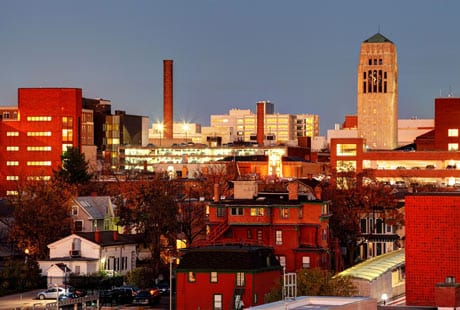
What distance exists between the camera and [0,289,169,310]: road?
100m

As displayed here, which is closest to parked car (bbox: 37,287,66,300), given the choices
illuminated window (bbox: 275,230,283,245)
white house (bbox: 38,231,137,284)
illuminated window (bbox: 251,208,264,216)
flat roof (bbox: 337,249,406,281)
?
white house (bbox: 38,231,137,284)

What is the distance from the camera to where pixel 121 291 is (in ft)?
347

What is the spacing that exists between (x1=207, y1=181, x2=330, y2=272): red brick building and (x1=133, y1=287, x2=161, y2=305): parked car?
12.3m

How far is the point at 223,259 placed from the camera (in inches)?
3875

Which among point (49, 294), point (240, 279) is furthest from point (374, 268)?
point (49, 294)

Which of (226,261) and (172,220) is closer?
(226,261)

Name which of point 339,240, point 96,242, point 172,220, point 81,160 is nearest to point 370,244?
point 339,240

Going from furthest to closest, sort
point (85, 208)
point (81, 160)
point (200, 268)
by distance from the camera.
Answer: point (81, 160)
point (85, 208)
point (200, 268)

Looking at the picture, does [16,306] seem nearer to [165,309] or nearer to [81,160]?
[165,309]

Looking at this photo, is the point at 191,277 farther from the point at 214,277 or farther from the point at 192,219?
the point at 192,219

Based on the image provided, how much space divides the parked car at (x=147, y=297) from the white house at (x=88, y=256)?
1109 centimetres

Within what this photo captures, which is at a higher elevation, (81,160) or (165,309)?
(81,160)

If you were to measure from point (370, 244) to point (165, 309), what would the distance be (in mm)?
46865

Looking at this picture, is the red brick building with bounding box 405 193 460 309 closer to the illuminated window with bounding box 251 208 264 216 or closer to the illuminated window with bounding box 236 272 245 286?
the illuminated window with bounding box 236 272 245 286
